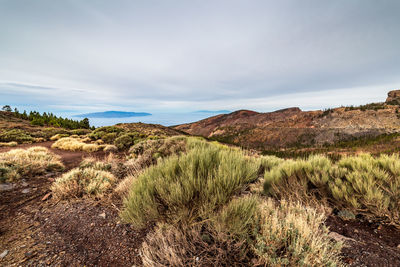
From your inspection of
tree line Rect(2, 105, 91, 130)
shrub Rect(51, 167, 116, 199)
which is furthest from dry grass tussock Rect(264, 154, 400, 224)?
tree line Rect(2, 105, 91, 130)

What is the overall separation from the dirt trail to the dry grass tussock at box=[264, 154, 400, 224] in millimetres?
3044

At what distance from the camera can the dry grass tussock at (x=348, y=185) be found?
2.61m

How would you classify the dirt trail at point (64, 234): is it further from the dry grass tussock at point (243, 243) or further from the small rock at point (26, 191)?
the dry grass tussock at point (243, 243)

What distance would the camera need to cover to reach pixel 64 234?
2.35m

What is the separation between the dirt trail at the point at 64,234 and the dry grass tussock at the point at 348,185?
120 inches

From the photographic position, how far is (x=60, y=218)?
2768 mm

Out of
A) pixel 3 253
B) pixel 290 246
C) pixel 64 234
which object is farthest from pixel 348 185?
pixel 3 253

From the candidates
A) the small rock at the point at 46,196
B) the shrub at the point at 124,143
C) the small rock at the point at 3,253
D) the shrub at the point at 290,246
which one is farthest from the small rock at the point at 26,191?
the shrub at the point at 124,143

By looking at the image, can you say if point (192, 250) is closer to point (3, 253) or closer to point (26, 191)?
point (3, 253)

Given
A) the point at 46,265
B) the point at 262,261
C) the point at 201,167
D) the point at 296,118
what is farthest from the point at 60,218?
the point at 296,118

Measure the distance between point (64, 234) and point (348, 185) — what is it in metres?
4.93

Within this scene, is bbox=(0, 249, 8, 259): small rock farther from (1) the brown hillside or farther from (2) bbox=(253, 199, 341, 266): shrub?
(1) the brown hillside

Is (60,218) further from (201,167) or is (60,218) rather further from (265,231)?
(265,231)

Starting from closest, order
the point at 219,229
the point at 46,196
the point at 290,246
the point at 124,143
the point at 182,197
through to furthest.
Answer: the point at 290,246, the point at 219,229, the point at 182,197, the point at 46,196, the point at 124,143
